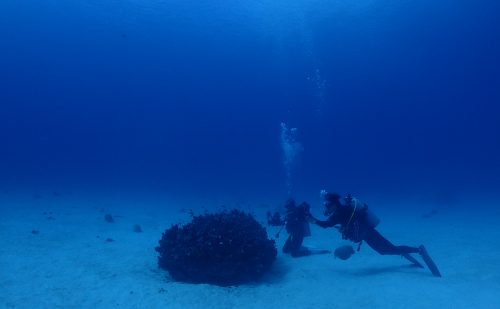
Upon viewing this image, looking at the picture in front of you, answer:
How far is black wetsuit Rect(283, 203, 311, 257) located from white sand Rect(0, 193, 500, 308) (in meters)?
0.53

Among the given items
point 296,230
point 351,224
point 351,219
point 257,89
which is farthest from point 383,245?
point 257,89

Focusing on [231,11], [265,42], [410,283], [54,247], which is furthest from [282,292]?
[265,42]

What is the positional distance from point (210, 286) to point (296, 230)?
15.5 ft

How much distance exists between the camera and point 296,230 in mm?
13133

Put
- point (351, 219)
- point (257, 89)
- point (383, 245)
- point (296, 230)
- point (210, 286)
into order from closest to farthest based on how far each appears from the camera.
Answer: point (210, 286) < point (351, 219) < point (383, 245) < point (296, 230) < point (257, 89)

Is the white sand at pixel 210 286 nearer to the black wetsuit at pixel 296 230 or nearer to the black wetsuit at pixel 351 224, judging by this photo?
the black wetsuit at pixel 296 230

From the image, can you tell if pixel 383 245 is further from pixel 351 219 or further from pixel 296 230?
pixel 296 230

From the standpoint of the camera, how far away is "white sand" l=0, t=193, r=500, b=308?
823 centimetres

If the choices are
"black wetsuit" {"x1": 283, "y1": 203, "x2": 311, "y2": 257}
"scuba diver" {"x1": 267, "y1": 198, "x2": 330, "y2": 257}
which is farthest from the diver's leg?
"black wetsuit" {"x1": 283, "y1": 203, "x2": 311, "y2": 257}

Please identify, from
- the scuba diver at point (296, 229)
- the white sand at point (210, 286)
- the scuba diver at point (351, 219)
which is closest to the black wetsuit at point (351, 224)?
the scuba diver at point (351, 219)

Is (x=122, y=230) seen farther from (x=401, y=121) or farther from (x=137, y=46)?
(x=401, y=121)

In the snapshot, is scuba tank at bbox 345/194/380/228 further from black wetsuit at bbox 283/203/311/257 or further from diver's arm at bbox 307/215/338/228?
black wetsuit at bbox 283/203/311/257

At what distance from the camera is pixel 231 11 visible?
69.4m

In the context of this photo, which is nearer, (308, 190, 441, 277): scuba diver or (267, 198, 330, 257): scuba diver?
(308, 190, 441, 277): scuba diver
